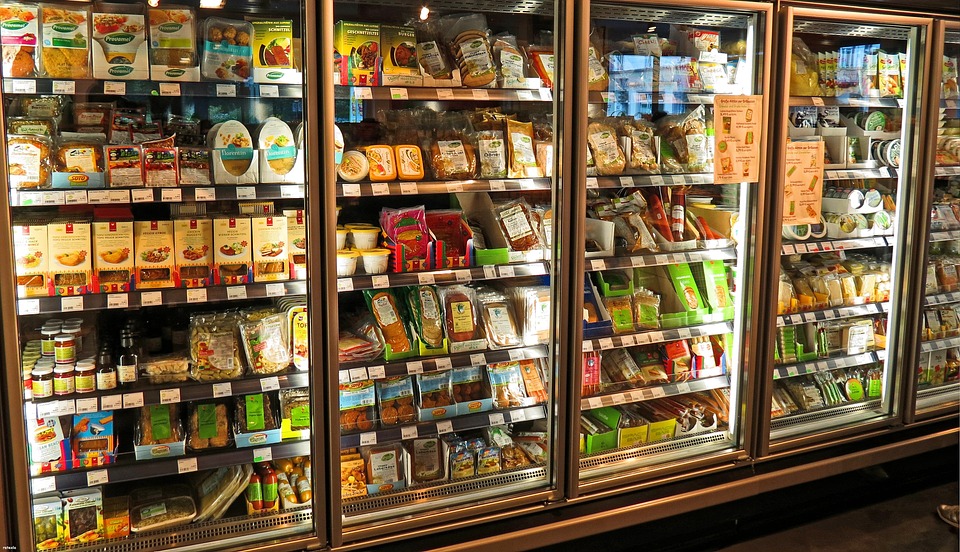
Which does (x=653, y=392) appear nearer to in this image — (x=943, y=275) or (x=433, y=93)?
(x=433, y=93)

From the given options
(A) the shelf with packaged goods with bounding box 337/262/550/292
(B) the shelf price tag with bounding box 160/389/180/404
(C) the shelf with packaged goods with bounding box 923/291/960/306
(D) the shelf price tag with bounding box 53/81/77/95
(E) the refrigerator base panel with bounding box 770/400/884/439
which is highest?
(D) the shelf price tag with bounding box 53/81/77/95

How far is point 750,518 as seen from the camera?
3.36 meters

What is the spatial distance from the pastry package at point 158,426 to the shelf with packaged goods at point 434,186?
0.95 metres

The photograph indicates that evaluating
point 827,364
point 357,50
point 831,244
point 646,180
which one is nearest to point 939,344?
point 827,364

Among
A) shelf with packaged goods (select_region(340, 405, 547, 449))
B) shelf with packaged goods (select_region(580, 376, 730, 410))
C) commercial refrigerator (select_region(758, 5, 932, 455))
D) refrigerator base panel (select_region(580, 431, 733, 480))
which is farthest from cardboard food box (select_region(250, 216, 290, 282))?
commercial refrigerator (select_region(758, 5, 932, 455))

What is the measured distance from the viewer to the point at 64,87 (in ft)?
7.31

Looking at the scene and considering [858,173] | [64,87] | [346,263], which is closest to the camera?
[64,87]

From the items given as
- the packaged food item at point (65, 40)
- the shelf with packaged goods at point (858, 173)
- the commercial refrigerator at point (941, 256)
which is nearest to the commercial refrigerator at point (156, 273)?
the packaged food item at point (65, 40)

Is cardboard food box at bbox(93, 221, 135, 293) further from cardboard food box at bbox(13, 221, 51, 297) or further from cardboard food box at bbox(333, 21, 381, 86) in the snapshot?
cardboard food box at bbox(333, 21, 381, 86)

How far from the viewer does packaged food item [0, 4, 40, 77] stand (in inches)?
89.5

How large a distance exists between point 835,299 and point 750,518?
1.09m

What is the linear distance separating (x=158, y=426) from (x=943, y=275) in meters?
3.71

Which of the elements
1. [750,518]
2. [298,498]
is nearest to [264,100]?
[298,498]

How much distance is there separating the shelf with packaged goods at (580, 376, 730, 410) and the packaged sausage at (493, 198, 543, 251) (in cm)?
64
